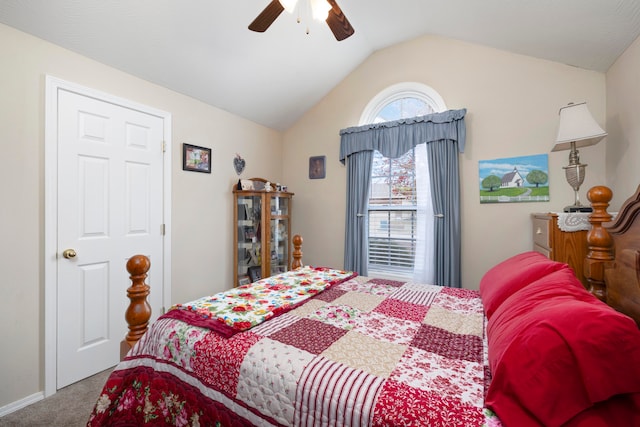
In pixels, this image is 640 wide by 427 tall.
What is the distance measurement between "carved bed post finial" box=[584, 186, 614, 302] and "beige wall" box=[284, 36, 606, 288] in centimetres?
143

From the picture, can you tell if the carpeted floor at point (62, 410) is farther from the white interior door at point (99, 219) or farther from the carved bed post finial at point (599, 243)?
the carved bed post finial at point (599, 243)

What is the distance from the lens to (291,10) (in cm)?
158

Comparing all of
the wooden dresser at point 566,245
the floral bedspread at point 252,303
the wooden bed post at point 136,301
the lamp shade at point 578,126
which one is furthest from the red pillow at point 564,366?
the lamp shade at point 578,126

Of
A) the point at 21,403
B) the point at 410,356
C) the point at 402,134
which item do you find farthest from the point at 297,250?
the point at 21,403

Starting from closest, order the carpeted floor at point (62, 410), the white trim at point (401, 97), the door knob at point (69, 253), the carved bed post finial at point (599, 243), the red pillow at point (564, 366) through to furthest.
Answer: the red pillow at point (564, 366) → the carved bed post finial at point (599, 243) → the carpeted floor at point (62, 410) → the door knob at point (69, 253) → the white trim at point (401, 97)

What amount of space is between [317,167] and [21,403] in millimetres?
3272

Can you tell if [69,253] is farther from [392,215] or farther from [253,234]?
[392,215]

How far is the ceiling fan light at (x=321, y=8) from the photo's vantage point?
158 centimetres

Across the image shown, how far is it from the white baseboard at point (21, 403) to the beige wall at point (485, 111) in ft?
9.04

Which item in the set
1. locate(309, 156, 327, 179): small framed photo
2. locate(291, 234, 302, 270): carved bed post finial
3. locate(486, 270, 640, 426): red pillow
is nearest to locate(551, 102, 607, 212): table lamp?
locate(486, 270, 640, 426): red pillow

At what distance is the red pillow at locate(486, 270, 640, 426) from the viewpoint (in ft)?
2.17

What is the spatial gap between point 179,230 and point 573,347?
2890 mm

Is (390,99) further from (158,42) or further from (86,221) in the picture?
(86,221)

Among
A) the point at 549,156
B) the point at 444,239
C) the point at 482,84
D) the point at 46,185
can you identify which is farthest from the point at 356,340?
the point at 482,84
